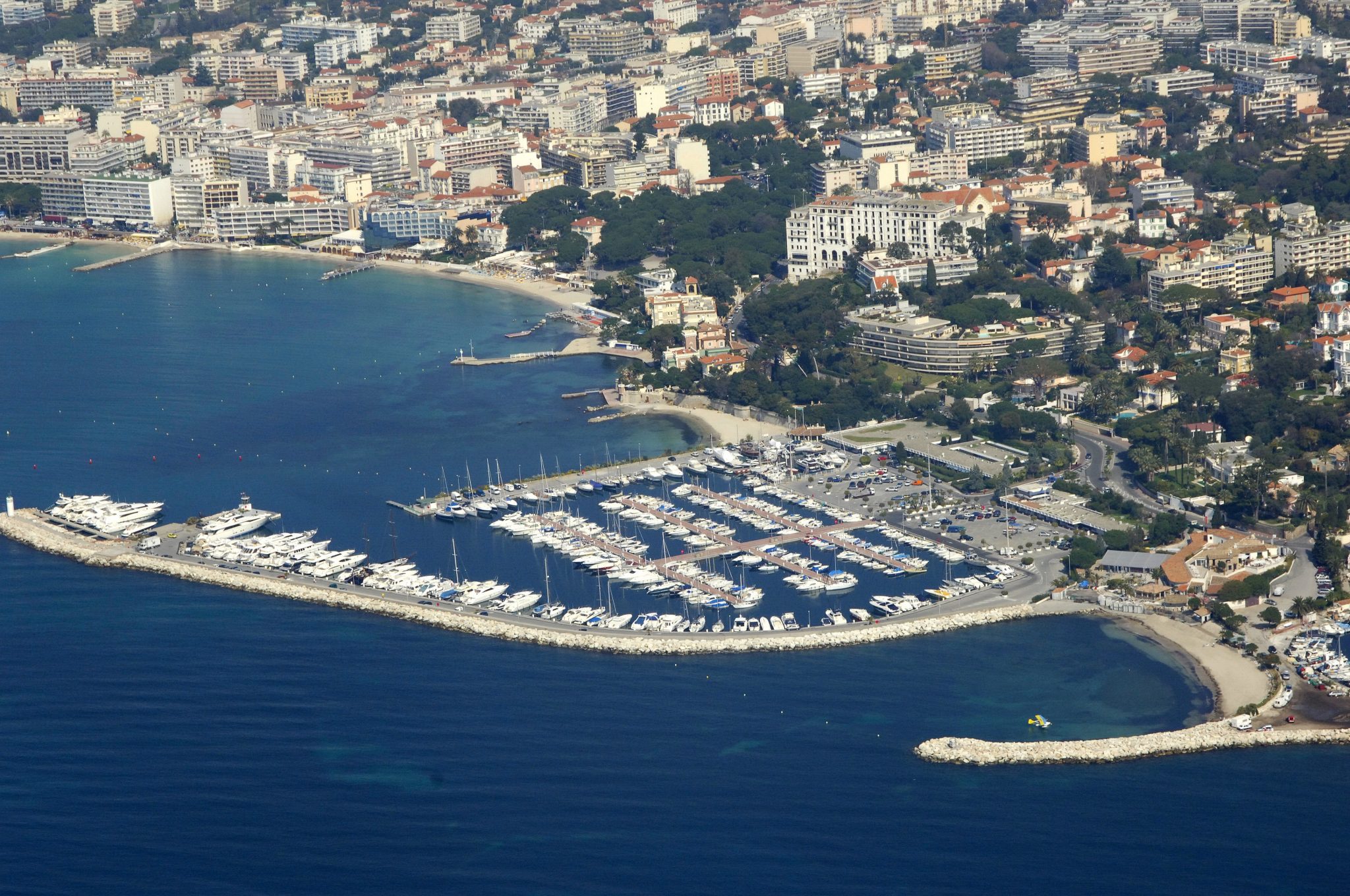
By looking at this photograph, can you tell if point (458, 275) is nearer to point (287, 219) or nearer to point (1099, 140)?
point (287, 219)

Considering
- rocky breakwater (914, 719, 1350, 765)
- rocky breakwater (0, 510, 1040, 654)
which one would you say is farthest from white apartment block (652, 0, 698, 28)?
rocky breakwater (914, 719, 1350, 765)

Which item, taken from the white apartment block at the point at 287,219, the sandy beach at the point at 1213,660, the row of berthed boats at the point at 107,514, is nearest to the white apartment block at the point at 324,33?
the white apartment block at the point at 287,219

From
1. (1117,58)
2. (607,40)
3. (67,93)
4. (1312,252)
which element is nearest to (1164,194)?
(1312,252)

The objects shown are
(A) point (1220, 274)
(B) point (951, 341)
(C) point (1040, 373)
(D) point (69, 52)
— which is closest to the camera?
(C) point (1040, 373)

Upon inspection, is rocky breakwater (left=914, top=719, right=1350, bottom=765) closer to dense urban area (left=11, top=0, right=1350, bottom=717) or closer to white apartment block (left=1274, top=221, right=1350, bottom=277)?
dense urban area (left=11, top=0, right=1350, bottom=717)

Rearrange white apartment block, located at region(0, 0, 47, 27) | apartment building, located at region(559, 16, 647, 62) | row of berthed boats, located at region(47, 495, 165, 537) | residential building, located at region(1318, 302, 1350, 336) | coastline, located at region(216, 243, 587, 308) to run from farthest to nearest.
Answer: white apartment block, located at region(0, 0, 47, 27) < apartment building, located at region(559, 16, 647, 62) < coastline, located at region(216, 243, 587, 308) < residential building, located at region(1318, 302, 1350, 336) < row of berthed boats, located at region(47, 495, 165, 537)

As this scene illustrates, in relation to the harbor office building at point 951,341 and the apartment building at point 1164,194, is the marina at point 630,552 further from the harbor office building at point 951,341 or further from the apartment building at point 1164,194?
the apartment building at point 1164,194
